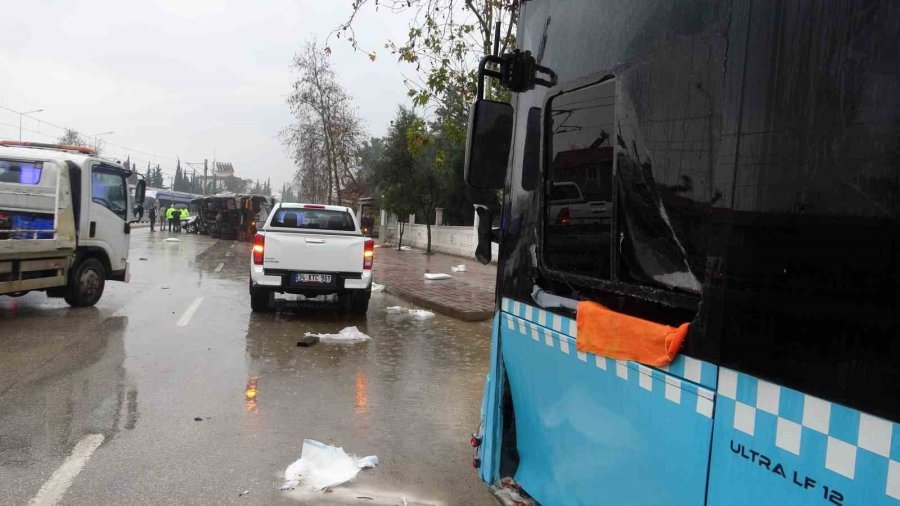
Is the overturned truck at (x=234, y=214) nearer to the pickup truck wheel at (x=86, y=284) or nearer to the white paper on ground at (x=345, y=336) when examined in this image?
the pickup truck wheel at (x=86, y=284)

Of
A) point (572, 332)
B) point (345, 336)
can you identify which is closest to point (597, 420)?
point (572, 332)

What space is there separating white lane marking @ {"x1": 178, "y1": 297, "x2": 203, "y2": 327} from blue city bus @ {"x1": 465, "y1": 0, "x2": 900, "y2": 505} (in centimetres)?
786

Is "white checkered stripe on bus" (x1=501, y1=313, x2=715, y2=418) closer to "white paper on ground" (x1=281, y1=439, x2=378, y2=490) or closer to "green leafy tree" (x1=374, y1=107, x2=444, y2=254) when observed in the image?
"white paper on ground" (x1=281, y1=439, x2=378, y2=490)

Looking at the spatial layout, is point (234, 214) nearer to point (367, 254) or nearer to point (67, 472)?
point (367, 254)

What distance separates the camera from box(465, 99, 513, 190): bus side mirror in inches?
112

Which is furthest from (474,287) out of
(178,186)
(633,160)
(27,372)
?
(178,186)

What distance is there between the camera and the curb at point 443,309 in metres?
10.8

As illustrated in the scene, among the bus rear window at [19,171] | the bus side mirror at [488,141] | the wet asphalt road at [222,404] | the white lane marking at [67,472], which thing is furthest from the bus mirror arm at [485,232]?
the bus rear window at [19,171]

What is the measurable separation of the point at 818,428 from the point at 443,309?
1021 cm

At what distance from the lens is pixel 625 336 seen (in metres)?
2.02

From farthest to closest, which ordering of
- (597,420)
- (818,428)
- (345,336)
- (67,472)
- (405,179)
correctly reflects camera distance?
(405,179)
(345,336)
(67,472)
(597,420)
(818,428)

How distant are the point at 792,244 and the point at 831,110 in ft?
1.01

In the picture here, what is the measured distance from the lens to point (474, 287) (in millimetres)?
14836

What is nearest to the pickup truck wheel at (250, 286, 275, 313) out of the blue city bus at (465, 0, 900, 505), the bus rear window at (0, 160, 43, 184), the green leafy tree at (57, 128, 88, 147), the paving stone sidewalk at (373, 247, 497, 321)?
the paving stone sidewalk at (373, 247, 497, 321)
